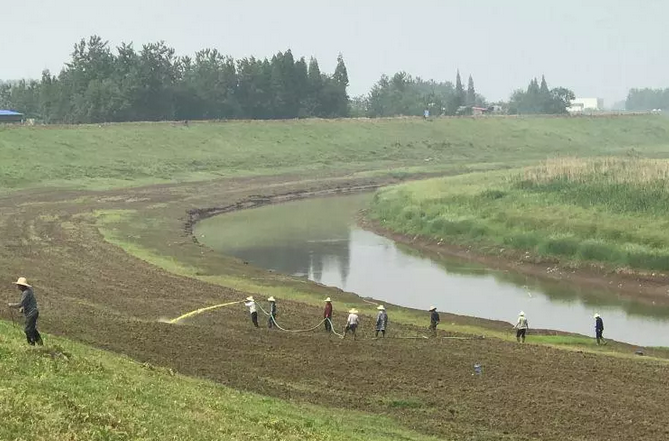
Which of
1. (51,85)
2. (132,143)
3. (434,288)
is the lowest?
(434,288)

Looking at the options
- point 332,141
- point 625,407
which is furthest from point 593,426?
point 332,141

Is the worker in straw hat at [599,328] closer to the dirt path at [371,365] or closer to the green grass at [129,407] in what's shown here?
the dirt path at [371,365]

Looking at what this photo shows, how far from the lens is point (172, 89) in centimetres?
14925

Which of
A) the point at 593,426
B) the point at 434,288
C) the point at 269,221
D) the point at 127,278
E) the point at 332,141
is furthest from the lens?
the point at 332,141

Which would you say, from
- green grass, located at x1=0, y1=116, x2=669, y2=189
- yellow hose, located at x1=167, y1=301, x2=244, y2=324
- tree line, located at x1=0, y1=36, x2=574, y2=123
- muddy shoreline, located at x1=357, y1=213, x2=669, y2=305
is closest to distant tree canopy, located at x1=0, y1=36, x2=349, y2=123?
tree line, located at x1=0, y1=36, x2=574, y2=123

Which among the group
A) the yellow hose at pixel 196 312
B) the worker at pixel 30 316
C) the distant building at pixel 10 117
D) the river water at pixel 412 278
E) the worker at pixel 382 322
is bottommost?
the river water at pixel 412 278

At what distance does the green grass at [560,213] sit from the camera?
54.7m

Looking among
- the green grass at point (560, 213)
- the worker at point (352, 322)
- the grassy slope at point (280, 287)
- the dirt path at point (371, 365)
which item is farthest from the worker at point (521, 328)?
the green grass at point (560, 213)

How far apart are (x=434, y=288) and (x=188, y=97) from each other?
10981cm

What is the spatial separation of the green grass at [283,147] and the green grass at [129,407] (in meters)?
69.2

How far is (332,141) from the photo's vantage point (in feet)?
438

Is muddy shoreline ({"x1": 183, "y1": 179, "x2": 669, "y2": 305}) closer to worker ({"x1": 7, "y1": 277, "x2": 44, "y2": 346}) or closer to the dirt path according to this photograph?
the dirt path

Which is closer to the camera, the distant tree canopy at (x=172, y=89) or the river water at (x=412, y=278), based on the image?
the river water at (x=412, y=278)

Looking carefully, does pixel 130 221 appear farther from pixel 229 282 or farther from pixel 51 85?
pixel 51 85
